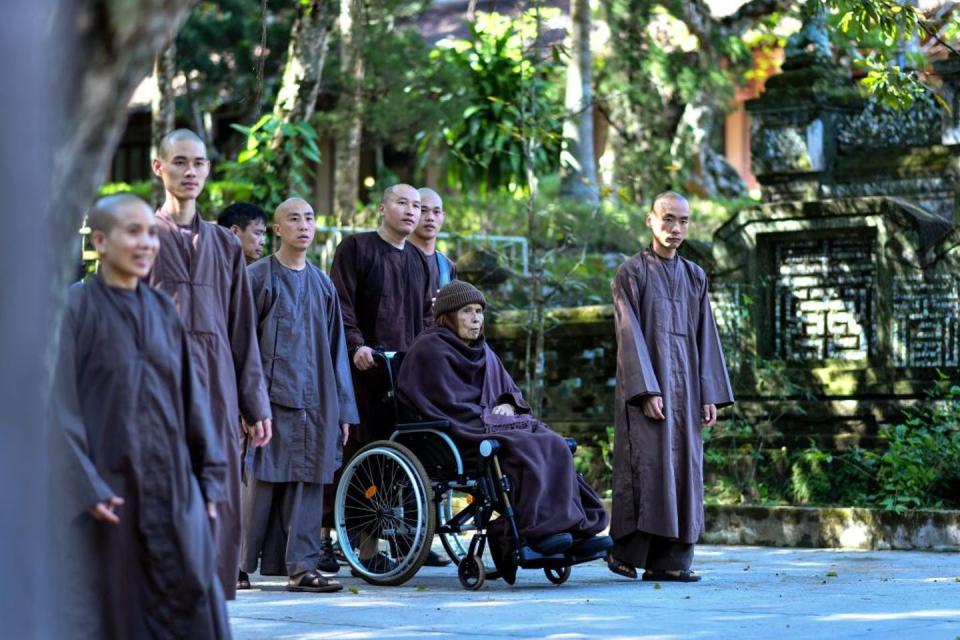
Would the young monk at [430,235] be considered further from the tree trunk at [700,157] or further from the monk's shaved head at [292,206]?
the tree trunk at [700,157]

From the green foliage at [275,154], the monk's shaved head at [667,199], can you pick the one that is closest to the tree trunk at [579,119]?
the green foliage at [275,154]

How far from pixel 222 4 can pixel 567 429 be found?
48.0 ft

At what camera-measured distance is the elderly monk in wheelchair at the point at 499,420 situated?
8.34 metres

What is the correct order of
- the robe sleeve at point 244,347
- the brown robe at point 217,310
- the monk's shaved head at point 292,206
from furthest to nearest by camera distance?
1. the monk's shaved head at point 292,206
2. the robe sleeve at point 244,347
3. the brown robe at point 217,310

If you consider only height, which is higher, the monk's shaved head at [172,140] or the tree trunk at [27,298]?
the monk's shaved head at [172,140]

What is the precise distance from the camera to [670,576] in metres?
8.93

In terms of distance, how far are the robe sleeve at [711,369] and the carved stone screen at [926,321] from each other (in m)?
3.29

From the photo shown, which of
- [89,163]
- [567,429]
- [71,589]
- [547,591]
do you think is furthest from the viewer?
[567,429]

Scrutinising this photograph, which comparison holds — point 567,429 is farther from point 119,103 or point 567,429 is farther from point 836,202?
point 119,103

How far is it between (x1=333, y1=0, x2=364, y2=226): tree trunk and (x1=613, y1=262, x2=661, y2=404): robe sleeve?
380 inches

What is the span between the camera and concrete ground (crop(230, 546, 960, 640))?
6.61 meters

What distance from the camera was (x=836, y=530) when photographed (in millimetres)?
11000

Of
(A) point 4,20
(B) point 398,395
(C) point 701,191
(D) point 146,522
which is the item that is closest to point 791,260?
(B) point 398,395

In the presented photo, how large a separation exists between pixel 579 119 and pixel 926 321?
1036cm
